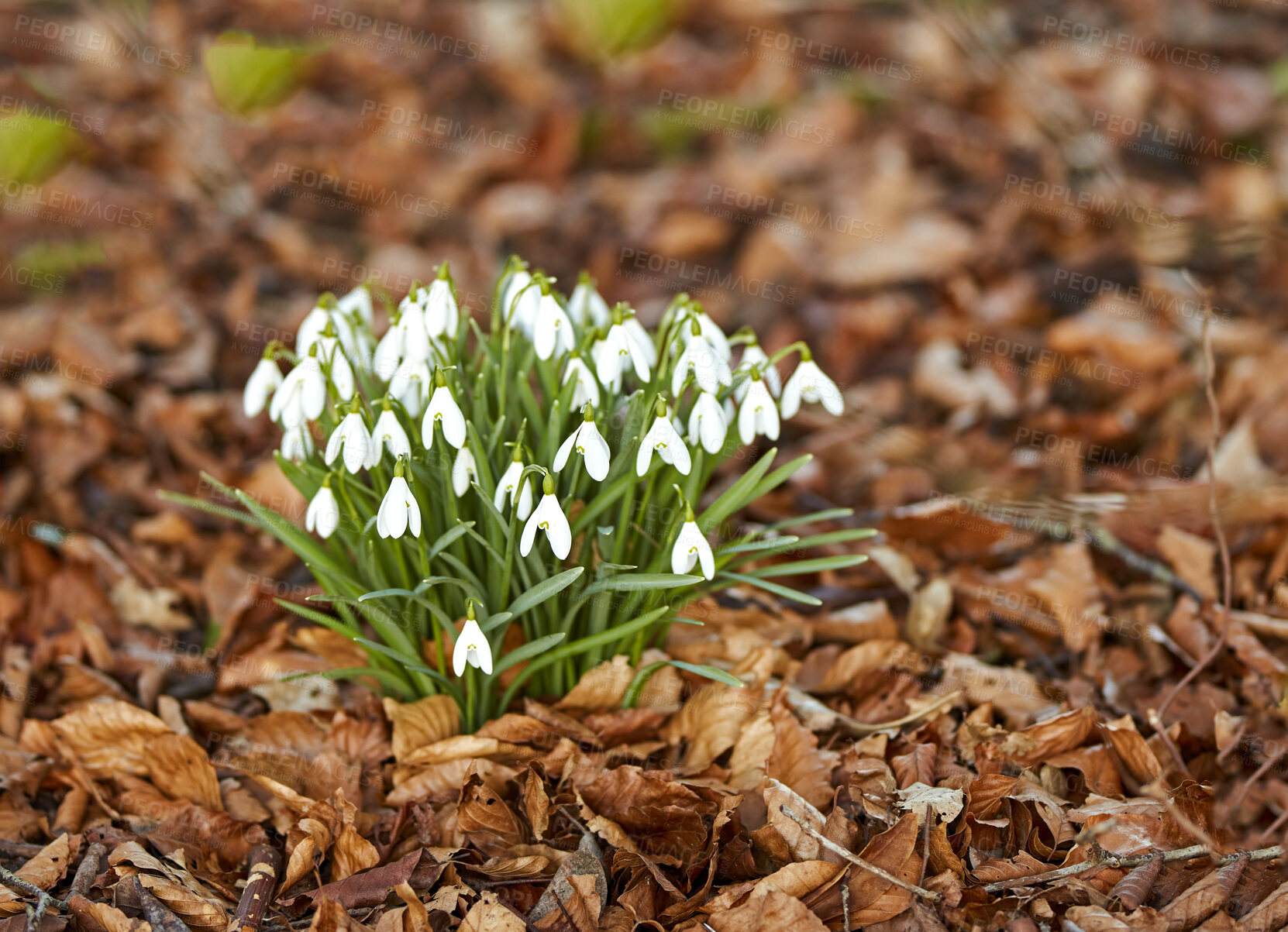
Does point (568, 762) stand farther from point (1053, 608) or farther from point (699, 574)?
point (1053, 608)

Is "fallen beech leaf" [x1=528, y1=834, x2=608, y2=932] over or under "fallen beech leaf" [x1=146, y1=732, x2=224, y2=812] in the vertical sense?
under

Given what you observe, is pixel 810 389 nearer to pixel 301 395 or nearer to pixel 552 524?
pixel 552 524

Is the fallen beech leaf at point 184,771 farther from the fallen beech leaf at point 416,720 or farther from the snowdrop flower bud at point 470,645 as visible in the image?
the snowdrop flower bud at point 470,645

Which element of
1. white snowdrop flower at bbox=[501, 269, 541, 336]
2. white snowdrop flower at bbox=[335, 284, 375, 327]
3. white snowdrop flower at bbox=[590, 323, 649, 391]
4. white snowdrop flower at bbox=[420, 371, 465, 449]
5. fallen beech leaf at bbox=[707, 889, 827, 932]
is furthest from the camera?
white snowdrop flower at bbox=[335, 284, 375, 327]

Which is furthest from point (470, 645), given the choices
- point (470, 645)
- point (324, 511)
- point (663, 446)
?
point (663, 446)

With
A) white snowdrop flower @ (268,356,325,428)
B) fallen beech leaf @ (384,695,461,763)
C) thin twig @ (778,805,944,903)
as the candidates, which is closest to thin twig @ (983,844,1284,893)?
thin twig @ (778,805,944,903)

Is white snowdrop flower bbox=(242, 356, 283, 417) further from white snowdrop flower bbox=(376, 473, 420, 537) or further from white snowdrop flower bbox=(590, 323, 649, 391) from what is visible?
white snowdrop flower bbox=(590, 323, 649, 391)

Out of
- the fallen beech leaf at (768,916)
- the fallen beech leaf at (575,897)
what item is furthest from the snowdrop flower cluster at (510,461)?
the fallen beech leaf at (768,916)
